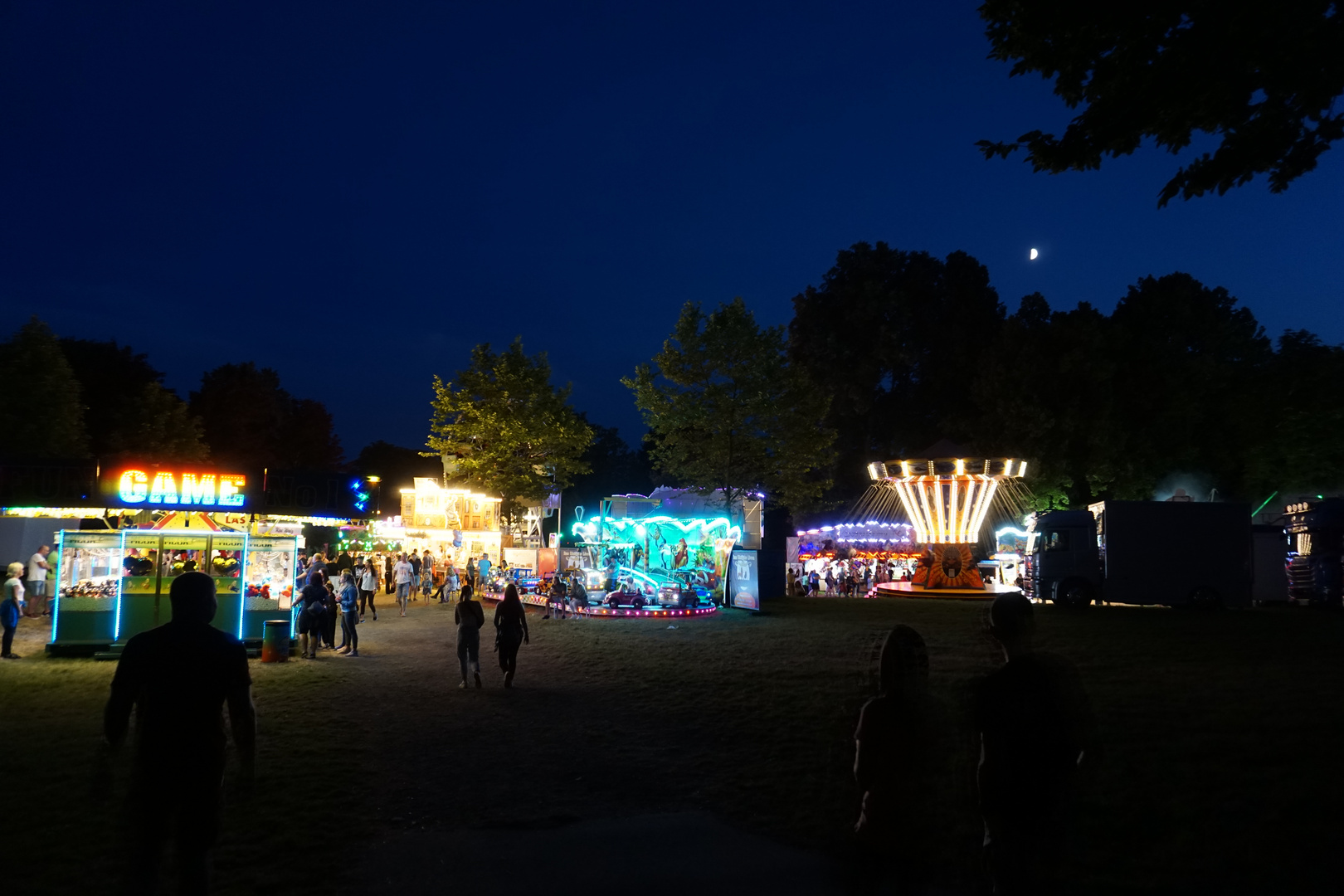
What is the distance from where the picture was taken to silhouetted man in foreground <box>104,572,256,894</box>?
3613 mm

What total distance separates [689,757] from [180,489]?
12.5 metres

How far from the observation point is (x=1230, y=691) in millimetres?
10016

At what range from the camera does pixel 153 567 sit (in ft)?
48.2

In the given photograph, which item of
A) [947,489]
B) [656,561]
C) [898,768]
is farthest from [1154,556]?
[898,768]

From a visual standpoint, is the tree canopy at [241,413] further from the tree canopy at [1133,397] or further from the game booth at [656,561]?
the tree canopy at [1133,397]

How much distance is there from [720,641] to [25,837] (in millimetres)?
12200

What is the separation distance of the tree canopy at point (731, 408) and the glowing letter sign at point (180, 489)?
57.1 feet

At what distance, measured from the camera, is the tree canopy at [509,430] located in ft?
120

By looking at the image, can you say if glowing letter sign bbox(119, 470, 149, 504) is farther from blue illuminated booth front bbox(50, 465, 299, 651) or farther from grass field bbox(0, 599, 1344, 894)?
grass field bbox(0, 599, 1344, 894)

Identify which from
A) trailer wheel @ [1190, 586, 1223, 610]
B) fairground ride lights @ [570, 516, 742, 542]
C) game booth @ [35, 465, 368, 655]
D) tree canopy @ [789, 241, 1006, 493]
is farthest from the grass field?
tree canopy @ [789, 241, 1006, 493]

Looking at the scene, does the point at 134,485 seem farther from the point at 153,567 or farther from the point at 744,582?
the point at 744,582

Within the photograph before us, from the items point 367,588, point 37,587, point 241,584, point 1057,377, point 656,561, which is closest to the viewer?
point 241,584

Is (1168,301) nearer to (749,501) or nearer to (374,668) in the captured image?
(749,501)

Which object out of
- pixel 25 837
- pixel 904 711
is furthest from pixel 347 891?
pixel 904 711
